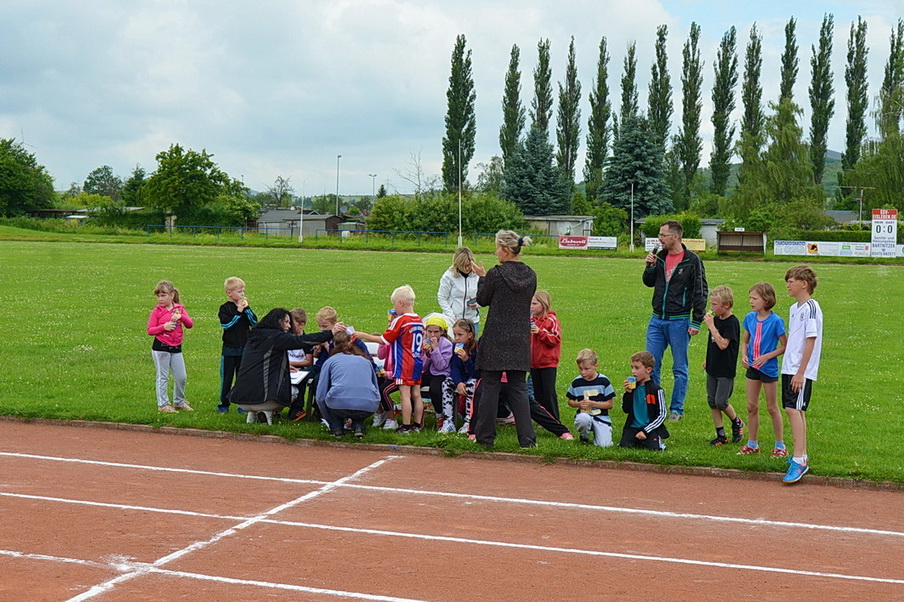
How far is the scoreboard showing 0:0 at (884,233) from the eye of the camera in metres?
52.7

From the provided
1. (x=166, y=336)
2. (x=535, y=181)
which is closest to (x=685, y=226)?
(x=535, y=181)

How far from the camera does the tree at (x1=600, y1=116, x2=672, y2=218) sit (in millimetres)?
77438

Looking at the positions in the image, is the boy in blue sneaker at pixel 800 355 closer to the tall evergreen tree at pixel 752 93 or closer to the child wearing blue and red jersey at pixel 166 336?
the child wearing blue and red jersey at pixel 166 336

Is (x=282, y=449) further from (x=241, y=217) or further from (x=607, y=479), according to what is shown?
(x=241, y=217)

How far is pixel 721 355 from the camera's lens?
9734 mm

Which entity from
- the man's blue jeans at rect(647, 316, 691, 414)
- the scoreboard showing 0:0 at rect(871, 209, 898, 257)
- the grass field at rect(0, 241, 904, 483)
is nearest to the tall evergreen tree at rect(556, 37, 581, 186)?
the scoreboard showing 0:0 at rect(871, 209, 898, 257)

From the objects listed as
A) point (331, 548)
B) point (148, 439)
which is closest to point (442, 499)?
point (331, 548)

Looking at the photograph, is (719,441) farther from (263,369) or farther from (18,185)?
(18,185)

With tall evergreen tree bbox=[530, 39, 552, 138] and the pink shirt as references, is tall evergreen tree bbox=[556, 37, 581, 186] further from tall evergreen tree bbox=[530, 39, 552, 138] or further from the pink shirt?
the pink shirt

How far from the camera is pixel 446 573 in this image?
19.4 feet

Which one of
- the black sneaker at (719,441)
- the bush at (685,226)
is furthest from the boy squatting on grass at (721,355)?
the bush at (685,226)

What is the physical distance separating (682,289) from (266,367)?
4757 mm

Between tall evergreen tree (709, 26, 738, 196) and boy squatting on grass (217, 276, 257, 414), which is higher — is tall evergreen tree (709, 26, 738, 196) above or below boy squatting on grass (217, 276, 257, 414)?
above

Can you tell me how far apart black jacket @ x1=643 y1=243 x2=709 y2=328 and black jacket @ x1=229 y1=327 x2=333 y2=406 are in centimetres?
382
